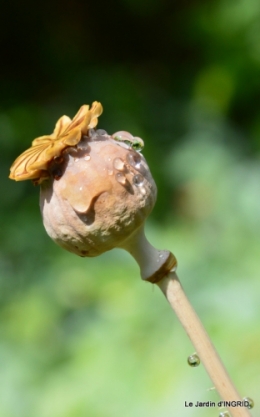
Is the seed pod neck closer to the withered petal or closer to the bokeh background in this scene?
the withered petal

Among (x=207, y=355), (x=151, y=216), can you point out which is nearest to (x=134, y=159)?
(x=207, y=355)

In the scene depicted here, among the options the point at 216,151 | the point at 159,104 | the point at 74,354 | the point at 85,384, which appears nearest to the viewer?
the point at 85,384

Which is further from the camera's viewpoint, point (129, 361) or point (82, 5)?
point (82, 5)

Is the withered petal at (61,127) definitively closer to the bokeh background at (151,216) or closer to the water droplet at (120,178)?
the water droplet at (120,178)

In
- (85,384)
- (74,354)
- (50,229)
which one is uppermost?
(74,354)

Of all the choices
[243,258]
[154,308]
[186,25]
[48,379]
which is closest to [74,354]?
[48,379]

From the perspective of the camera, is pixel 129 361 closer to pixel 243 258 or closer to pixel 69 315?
pixel 69 315
